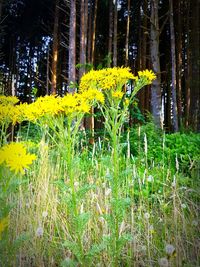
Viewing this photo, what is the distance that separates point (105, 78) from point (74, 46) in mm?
5181

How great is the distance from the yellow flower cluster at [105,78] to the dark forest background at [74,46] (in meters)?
0.69

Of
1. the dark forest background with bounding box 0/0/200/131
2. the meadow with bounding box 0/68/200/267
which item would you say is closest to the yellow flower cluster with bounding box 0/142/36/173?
the meadow with bounding box 0/68/200/267

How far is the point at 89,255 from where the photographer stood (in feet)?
4.51

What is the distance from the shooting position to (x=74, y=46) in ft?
21.8

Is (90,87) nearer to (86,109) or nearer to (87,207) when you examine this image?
(86,109)

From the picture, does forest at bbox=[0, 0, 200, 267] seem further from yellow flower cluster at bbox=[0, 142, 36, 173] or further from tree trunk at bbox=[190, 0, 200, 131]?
tree trunk at bbox=[190, 0, 200, 131]

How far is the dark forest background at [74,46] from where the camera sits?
4.14 meters

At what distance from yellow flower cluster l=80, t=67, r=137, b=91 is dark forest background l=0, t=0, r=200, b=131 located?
695 mm

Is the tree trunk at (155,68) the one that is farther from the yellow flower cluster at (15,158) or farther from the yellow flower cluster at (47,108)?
the yellow flower cluster at (15,158)

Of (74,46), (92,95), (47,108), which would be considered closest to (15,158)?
(47,108)

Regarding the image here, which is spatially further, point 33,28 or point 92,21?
point 92,21

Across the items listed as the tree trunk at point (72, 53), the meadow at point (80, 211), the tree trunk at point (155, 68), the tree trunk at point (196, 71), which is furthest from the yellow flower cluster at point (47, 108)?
the tree trunk at point (155, 68)

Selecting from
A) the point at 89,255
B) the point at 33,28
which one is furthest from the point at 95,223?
the point at 33,28

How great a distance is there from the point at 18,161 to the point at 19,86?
3.18m
